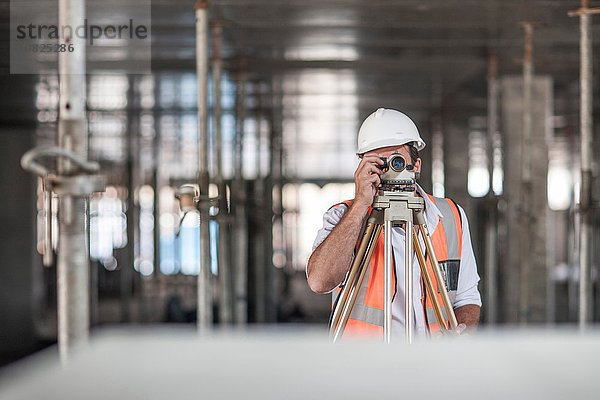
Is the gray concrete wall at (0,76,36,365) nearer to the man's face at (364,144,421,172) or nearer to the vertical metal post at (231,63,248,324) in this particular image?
the vertical metal post at (231,63,248,324)

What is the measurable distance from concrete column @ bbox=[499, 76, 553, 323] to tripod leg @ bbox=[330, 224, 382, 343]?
588cm

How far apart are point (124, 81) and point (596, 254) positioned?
28.4 ft

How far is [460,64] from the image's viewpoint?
927 cm

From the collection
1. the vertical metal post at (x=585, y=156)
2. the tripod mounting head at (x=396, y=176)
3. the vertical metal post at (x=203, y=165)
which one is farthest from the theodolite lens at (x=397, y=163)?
the vertical metal post at (x=585, y=156)

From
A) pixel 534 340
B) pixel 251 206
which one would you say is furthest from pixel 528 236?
pixel 534 340

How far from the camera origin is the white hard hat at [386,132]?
305cm

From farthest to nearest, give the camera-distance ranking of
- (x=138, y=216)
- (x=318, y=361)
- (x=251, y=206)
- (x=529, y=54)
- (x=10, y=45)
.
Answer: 1. (x=138, y=216)
2. (x=251, y=206)
3. (x=10, y=45)
4. (x=529, y=54)
5. (x=318, y=361)

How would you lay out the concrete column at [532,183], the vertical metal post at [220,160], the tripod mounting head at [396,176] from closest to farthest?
the tripod mounting head at [396,176] < the vertical metal post at [220,160] < the concrete column at [532,183]

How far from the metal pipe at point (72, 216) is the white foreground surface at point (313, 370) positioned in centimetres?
147

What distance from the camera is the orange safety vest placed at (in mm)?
3014

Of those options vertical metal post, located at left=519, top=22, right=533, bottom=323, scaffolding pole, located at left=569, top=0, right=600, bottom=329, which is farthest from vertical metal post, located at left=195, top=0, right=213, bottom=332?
vertical metal post, located at left=519, top=22, right=533, bottom=323

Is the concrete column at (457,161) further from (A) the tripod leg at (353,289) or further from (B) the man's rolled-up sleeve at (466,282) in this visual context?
(A) the tripod leg at (353,289)

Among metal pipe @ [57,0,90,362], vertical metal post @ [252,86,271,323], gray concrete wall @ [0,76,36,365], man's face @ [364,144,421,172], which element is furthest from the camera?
gray concrete wall @ [0,76,36,365]

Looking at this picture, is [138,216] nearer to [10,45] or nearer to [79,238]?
[10,45]
